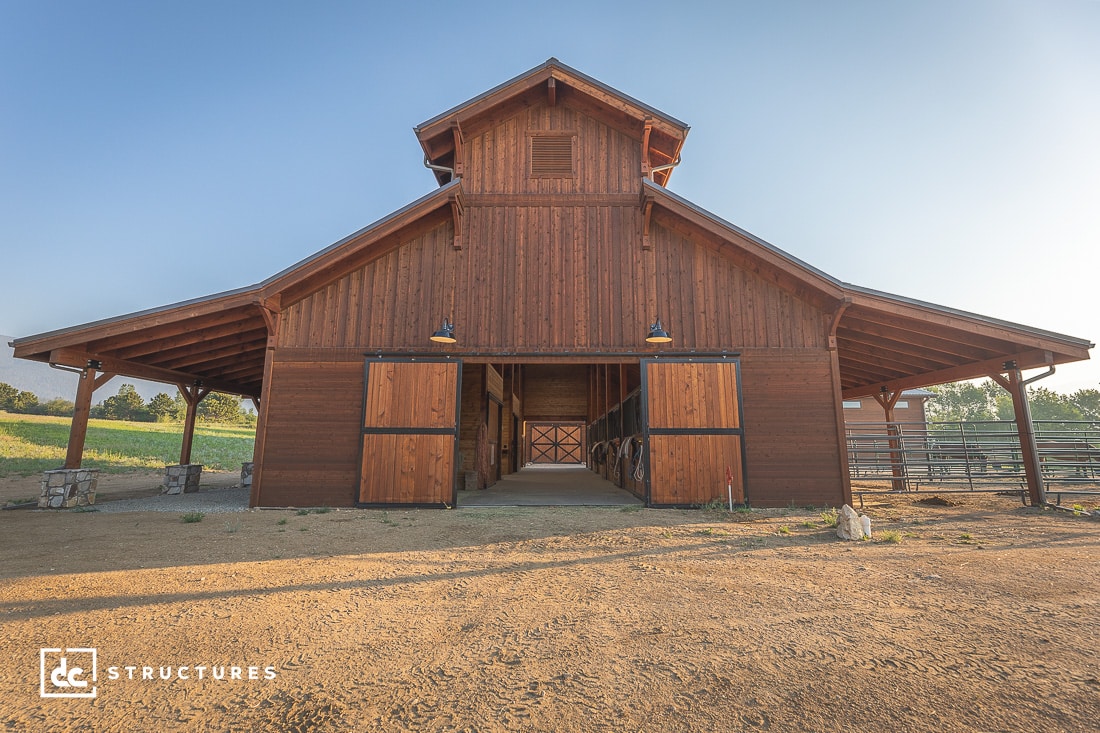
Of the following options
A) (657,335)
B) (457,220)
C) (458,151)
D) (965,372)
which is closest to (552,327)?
(657,335)

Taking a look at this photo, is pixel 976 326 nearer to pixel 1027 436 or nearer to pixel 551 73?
pixel 1027 436

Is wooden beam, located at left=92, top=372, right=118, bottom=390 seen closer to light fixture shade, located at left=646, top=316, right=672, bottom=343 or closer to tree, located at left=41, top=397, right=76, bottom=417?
light fixture shade, located at left=646, top=316, right=672, bottom=343

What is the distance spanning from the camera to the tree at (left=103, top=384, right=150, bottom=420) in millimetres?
49719

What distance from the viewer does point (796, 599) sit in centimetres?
405

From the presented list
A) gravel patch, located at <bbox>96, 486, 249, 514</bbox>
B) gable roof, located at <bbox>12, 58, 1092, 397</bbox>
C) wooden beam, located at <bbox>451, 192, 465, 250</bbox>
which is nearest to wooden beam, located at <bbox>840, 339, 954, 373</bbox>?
gable roof, located at <bbox>12, 58, 1092, 397</bbox>

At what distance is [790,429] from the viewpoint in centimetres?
982

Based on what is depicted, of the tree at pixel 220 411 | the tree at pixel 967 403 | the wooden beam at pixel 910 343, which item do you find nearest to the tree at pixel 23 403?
the tree at pixel 220 411

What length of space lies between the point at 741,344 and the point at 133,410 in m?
63.4

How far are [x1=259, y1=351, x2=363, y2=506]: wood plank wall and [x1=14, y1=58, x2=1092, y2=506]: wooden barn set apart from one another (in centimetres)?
4

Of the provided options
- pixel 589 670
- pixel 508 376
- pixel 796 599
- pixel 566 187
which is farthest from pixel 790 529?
pixel 508 376

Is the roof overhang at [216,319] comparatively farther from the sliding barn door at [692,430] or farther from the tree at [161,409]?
the tree at [161,409]

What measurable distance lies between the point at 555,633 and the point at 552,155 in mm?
10634

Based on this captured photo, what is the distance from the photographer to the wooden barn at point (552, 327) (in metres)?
9.70

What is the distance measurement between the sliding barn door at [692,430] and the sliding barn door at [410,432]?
4220 millimetres
